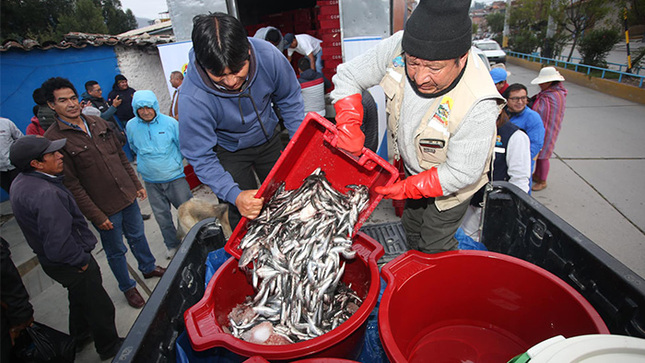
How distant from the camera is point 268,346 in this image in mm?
1524

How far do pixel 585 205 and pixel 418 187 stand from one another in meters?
5.44

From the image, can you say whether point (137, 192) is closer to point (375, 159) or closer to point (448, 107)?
point (375, 159)

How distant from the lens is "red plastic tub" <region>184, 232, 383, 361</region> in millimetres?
1506

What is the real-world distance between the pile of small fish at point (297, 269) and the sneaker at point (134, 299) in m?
2.70

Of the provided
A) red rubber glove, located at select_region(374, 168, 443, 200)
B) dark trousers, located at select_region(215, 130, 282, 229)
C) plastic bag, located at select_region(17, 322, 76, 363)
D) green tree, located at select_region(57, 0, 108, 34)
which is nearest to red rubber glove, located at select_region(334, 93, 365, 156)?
red rubber glove, located at select_region(374, 168, 443, 200)

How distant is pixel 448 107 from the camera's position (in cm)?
196

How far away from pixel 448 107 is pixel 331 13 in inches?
251

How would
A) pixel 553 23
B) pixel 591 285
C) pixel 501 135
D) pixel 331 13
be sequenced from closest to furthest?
pixel 591 285 < pixel 501 135 < pixel 331 13 < pixel 553 23

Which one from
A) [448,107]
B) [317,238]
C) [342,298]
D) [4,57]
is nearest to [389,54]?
[448,107]

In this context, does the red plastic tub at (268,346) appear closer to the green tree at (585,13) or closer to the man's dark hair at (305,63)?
the man's dark hair at (305,63)

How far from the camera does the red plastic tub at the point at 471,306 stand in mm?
1912

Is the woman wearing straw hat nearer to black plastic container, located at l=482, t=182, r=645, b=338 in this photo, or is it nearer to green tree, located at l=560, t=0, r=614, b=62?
black plastic container, located at l=482, t=182, r=645, b=338

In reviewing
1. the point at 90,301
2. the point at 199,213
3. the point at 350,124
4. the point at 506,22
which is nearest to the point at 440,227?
the point at 350,124

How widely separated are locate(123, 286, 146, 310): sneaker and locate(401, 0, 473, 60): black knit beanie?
4320 millimetres
